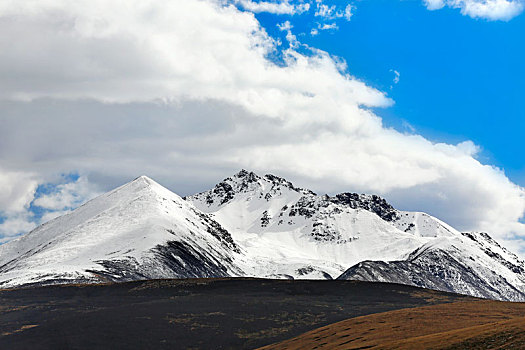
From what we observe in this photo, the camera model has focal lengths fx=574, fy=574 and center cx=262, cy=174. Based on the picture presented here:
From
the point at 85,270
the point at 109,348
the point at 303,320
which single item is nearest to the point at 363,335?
the point at 303,320

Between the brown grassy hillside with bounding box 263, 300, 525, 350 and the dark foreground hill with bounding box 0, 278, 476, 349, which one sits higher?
the dark foreground hill with bounding box 0, 278, 476, 349

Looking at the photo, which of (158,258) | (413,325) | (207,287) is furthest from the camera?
(158,258)

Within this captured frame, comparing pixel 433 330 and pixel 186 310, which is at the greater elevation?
pixel 186 310

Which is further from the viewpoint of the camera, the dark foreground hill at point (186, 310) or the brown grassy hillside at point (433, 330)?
the dark foreground hill at point (186, 310)

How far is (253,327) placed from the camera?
225 ft

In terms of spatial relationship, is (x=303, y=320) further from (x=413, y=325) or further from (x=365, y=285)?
(x=365, y=285)

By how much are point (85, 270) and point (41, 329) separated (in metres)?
72.6

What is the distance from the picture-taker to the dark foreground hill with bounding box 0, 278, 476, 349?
64438 mm

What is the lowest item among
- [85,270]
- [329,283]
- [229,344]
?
[229,344]

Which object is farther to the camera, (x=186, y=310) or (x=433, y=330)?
(x=186, y=310)

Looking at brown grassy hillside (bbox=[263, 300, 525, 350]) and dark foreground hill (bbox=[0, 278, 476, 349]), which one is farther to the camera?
dark foreground hill (bbox=[0, 278, 476, 349])

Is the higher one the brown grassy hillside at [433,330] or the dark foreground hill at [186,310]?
the dark foreground hill at [186,310]

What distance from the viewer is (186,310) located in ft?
257

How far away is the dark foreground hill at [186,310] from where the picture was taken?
64438 millimetres
